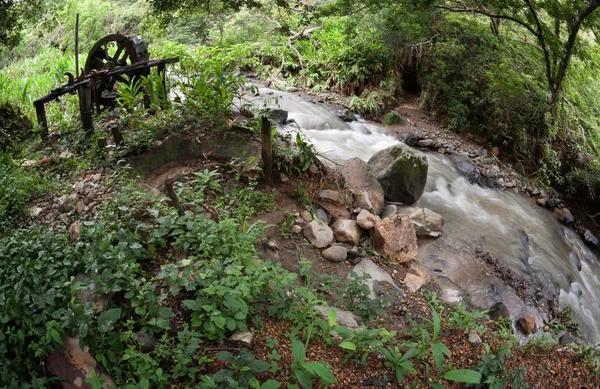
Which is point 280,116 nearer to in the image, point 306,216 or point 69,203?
point 306,216

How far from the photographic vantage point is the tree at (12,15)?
564cm

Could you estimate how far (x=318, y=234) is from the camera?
16.1 ft

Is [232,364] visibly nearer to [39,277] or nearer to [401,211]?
[39,277]

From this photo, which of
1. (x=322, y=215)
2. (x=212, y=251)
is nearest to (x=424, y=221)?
(x=322, y=215)

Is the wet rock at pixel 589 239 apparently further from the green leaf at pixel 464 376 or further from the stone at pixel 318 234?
the green leaf at pixel 464 376

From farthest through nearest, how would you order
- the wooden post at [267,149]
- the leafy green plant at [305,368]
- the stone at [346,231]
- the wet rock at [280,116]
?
the wet rock at [280,116] → the stone at [346,231] → the wooden post at [267,149] → the leafy green plant at [305,368]

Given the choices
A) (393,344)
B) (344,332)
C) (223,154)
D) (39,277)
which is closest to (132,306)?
(39,277)

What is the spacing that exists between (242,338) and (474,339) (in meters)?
2.10

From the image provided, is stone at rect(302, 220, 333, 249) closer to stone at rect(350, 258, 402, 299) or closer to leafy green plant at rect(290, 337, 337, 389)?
stone at rect(350, 258, 402, 299)

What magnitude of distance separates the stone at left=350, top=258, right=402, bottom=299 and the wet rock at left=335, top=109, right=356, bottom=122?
18.7 feet

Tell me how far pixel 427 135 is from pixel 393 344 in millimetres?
7307

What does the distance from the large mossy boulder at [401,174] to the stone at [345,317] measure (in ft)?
9.67

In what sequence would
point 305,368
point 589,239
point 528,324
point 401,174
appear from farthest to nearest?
point 589,239, point 401,174, point 528,324, point 305,368

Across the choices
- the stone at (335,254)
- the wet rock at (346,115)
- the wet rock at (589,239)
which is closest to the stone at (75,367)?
the stone at (335,254)
